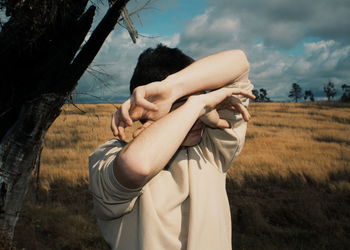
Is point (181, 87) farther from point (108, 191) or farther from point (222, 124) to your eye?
point (108, 191)

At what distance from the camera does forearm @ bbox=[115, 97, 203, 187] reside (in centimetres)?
115

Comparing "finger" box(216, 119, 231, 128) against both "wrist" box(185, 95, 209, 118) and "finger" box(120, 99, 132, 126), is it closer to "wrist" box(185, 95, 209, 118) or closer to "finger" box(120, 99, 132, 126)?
"wrist" box(185, 95, 209, 118)

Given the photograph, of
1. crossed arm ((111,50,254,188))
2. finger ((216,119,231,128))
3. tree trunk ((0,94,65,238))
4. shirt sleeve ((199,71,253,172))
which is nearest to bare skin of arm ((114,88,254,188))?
crossed arm ((111,50,254,188))

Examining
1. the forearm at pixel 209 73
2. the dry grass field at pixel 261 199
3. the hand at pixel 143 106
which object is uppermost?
the forearm at pixel 209 73

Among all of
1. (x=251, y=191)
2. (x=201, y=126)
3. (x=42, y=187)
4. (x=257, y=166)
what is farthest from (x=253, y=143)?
(x=201, y=126)

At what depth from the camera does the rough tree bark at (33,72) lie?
3.64m

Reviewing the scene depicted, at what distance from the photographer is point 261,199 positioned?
32.8 ft

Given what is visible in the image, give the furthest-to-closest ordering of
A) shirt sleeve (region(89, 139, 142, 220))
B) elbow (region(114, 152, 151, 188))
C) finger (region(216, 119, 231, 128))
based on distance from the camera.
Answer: finger (region(216, 119, 231, 128)) < shirt sleeve (region(89, 139, 142, 220)) < elbow (region(114, 152, 151, 188))

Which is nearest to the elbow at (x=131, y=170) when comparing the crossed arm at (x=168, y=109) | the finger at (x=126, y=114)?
the crossed arm at (x=168, y=109)

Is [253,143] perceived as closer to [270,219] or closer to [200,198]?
[270,219]

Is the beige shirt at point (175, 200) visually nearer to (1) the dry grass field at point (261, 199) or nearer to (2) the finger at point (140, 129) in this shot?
(2) the finger at point (140, 129)

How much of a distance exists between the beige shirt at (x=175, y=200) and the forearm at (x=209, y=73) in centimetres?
11

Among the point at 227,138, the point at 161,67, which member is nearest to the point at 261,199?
the point at 227,138

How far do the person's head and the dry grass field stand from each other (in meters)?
3.26
